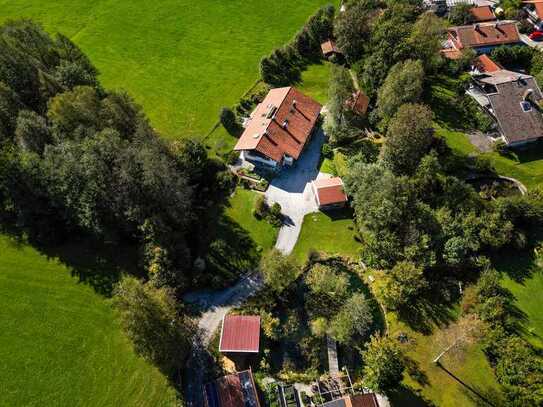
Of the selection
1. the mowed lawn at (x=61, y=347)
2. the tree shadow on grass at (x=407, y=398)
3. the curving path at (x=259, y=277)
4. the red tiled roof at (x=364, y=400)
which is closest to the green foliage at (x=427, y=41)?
the curving path at (x=259, y=277)

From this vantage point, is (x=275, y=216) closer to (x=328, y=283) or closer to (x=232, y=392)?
(x=328, y=283)

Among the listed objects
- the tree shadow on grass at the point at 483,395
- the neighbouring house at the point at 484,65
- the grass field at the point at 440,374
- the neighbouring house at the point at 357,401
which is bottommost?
the tree shadow on grass at the point at 483,395

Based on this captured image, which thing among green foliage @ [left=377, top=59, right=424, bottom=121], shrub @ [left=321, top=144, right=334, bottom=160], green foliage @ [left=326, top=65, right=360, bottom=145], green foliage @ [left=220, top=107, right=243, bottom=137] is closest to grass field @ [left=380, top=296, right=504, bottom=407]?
shrub @ [left=321, top=144, right=334, bottom=160]

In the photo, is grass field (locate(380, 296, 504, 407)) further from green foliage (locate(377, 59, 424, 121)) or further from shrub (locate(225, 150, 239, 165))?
shrub (locate(225, 150, 239, 165))

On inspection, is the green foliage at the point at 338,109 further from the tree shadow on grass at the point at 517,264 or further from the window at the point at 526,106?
the tree shadow on grass at the point at 517,264

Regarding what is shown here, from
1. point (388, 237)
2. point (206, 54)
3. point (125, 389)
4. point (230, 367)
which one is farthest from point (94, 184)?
point (206, 54)

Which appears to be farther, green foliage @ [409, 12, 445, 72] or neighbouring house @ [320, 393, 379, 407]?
green foliage @ [409, 12, 445, 72]
